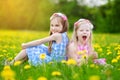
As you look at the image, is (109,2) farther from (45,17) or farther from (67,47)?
(67,47)

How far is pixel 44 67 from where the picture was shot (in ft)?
14.1

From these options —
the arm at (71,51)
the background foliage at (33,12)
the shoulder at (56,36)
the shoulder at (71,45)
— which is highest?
the background foliage at (33,12)

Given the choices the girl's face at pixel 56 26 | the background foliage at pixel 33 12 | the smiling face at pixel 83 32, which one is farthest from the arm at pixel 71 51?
the background foliage at pixel 33 12

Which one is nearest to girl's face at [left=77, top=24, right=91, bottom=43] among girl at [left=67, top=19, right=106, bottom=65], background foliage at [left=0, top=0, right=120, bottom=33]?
girl at [left=67, top=19, right=106, bottom=65]

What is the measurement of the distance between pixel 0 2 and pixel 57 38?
134ft

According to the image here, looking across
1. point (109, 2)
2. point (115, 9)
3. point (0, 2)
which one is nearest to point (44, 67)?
point (115, 9)

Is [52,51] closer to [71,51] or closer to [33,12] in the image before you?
[71,51]

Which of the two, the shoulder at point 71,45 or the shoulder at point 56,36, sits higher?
the shoulder at point 56,36

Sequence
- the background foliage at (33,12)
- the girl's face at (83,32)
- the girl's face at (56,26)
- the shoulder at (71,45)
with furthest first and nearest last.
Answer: the background foliage at (33,12) < the girl's face at (56,26) < the shoulder at (71,45) < the girl's face at (83,32)

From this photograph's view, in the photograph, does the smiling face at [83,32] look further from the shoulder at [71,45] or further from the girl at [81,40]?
the shoulder at [71,45]

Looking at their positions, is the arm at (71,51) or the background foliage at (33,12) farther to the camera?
the background foliage at (33,12)

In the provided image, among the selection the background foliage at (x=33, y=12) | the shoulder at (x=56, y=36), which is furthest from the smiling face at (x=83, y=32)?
the background foliage at (x=33, y=12)

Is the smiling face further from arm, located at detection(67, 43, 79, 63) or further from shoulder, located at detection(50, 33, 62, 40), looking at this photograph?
shoulder, located at detection(50, 33, 62, 40)

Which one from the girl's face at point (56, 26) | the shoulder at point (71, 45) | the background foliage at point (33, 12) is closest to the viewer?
the shoulder at point (71, 45)
